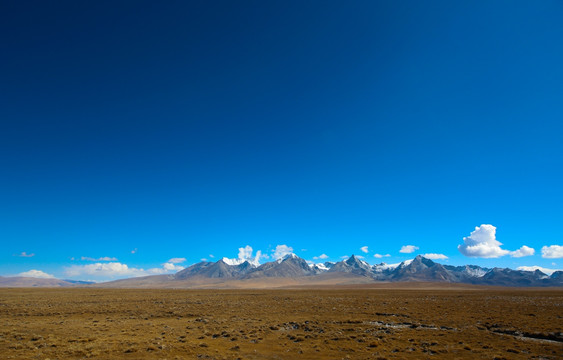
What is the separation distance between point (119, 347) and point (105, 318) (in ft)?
60.1

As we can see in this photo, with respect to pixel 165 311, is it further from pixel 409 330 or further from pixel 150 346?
pixel 409 330

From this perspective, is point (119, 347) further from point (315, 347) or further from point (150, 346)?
point (315, 347)

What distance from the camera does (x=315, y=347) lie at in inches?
844

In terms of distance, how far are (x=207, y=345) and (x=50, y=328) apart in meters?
18.9

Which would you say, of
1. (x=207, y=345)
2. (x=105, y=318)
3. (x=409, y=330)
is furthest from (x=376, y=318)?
(x=105, y=318)

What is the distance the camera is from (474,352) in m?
19.7

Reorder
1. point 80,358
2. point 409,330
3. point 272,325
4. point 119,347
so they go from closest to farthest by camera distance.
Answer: point 80,358 → point 119,347 → point 409,330 → point 272,325

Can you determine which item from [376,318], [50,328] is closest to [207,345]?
[50,328]

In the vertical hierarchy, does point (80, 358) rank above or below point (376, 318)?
above

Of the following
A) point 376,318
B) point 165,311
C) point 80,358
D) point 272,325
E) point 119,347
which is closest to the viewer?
point 80,358

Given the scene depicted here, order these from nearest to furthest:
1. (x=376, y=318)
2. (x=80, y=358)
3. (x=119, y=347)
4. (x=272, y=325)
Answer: (x=80, y=358) → (x=119, y=347) → (x=272, y=325) → (x=376, y=318)

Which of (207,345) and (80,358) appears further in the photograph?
(207,345)

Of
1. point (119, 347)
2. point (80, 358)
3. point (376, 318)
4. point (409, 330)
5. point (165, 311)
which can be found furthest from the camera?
point (165, 311)

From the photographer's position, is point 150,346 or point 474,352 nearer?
point 474,352
